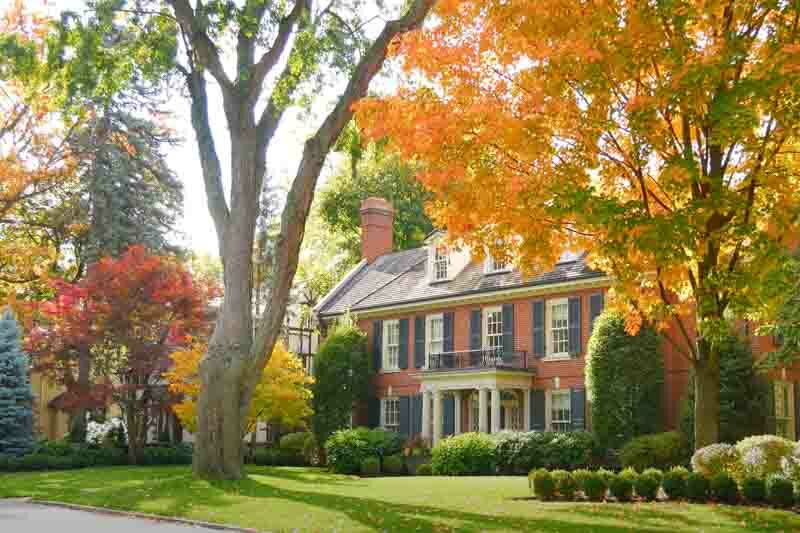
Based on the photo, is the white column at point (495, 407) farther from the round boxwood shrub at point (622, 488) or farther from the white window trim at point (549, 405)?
the round boxwood shrub at point (622, 488)

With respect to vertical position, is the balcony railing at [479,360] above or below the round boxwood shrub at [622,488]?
above

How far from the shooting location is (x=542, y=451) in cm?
2644

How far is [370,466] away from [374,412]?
6.23 meters

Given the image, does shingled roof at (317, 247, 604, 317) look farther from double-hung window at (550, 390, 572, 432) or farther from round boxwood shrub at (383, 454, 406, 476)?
round boxwood shrub at (383, 454, 406, 476)

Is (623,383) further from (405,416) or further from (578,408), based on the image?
(405,416)

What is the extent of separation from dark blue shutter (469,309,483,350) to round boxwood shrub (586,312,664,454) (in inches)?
229

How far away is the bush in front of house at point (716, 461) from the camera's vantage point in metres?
15.7

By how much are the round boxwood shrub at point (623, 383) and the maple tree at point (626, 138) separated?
34.2 ft

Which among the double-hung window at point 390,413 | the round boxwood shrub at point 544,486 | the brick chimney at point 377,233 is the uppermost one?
the brick chimney at point 377,233

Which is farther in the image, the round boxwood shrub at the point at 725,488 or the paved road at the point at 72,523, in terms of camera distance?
the round boxwood shrub at the point at 725,488

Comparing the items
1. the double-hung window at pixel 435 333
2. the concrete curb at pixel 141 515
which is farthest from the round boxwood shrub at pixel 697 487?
the double-hung window at pixel 435 333

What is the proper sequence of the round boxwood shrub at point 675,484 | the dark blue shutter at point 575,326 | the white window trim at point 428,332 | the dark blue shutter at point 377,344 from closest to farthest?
the round boxwood shrub at point 675,484 → the dark blue shutter at point 575,326 → the white window trim at point 428,332 → the dark blue shutter at point 377,344

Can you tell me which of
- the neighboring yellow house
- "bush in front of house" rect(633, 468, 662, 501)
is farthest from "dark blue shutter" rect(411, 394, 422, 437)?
the neighboring yellow house

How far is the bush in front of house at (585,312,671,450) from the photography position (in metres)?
25.8
